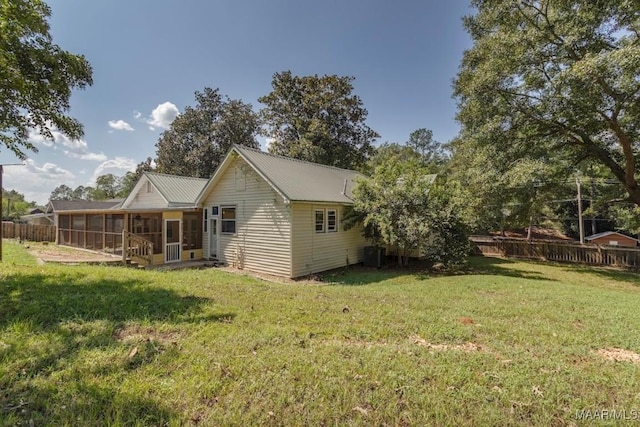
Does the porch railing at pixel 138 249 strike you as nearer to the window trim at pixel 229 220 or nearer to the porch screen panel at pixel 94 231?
the window trim at pixel 229 220

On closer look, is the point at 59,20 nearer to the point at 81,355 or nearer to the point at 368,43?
the point at 81,355

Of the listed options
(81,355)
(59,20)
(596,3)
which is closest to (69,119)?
(59,20)

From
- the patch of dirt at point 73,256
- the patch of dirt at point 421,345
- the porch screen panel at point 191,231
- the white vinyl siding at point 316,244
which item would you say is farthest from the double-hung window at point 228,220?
the patch of dirt at point 421,345

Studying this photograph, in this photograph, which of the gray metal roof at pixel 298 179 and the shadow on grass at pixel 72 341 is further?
the gray metal roof at pixel 298 179

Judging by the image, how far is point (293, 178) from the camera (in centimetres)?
1345

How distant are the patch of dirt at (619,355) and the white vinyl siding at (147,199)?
59.3 ft

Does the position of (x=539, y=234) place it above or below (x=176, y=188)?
below

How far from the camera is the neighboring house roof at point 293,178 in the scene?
12.0 meters

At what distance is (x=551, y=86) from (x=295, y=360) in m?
15.1

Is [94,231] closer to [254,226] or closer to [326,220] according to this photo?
[254,226]

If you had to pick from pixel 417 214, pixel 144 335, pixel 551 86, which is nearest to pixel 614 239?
pixel 551 86

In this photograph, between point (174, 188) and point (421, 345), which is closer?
point (421, 345)

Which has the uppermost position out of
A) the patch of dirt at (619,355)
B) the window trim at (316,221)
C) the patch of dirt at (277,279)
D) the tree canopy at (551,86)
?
the tree canopy at (551,86)

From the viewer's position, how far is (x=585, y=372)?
3.34 metres
